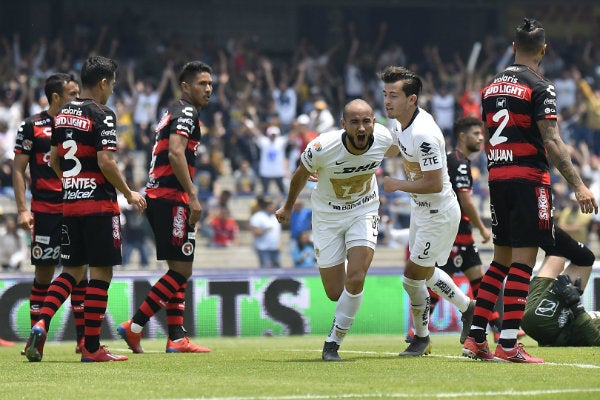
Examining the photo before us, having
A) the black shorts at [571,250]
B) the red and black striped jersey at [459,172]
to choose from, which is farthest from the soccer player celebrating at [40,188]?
the black shorts at [571,250]

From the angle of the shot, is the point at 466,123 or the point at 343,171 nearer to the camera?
the point at 343,171

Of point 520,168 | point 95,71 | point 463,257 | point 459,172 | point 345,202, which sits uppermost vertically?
point 95,71

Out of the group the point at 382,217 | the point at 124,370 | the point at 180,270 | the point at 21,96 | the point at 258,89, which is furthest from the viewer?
the point at 258,89

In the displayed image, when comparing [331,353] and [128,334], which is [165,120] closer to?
[128,334]

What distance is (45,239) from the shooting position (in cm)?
1183

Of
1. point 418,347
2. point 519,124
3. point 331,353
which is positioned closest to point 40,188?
point 331,353

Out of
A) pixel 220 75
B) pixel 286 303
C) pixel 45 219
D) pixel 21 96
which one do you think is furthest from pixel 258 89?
pixel 45 219

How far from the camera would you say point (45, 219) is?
1180 cm

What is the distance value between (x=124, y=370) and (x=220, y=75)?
68.2 feet

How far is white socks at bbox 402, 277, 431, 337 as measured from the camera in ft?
33.1

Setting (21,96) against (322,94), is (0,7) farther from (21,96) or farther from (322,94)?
(322,94)

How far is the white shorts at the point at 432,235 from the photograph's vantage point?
9.98 m

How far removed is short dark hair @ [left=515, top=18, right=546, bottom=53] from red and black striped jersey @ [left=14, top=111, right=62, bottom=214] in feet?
16.2

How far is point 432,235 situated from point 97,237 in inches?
112
